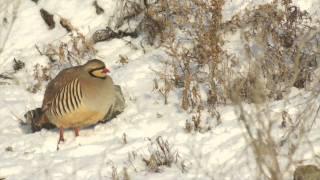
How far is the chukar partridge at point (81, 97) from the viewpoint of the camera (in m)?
5.39

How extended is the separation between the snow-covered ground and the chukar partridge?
200mm

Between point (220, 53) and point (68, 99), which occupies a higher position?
point (220, 53)

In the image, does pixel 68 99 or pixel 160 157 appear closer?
pixel 160 157

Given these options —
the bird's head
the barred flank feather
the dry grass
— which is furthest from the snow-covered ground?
the bird's head

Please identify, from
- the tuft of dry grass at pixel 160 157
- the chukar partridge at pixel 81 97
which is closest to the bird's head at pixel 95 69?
the chukar partridge at pixel 81 97

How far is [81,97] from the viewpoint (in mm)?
5383

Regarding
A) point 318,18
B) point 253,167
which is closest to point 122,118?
point 253,167

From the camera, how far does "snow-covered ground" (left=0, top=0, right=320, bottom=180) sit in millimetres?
4664

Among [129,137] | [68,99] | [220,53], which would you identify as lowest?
[129,137]

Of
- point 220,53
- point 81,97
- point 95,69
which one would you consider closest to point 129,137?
point 81,97

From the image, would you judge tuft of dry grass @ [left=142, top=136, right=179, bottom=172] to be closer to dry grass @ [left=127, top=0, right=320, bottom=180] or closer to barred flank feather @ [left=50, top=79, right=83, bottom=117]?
dry grass @ [left=127, top=0, right=320, bottom=180]

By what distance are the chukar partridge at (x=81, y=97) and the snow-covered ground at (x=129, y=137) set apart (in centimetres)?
20

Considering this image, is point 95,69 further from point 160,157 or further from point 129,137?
point 160,157

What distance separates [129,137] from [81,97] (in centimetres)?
54
